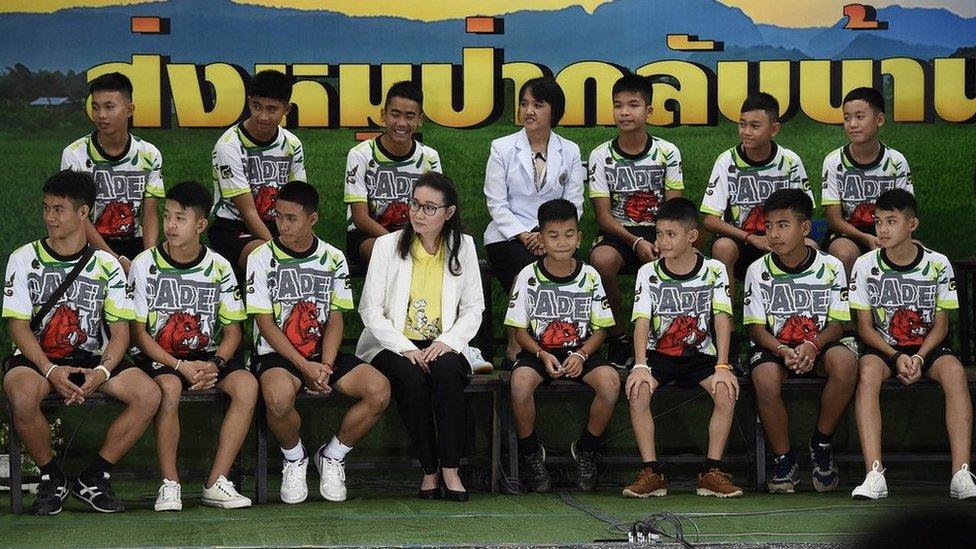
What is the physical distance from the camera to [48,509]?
4699 millimetres

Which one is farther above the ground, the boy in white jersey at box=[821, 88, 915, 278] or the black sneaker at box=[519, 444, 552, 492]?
the boy in white jersey at box=[821, 88, 915, 278]

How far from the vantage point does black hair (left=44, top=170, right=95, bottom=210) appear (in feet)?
15.9

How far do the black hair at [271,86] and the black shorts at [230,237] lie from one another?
1.91 feet

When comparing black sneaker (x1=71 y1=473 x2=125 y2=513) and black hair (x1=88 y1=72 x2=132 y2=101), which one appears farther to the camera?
black hair (x1=88 y1=72 x2=132 y2=101)

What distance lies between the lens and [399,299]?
16.8ft

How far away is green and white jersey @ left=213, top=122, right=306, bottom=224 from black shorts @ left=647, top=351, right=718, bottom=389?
71.8 inches

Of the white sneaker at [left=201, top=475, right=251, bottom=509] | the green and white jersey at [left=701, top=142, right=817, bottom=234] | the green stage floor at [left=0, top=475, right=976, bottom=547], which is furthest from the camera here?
the green and white jersey at [left=701, top=142, right=817, bottom=234]

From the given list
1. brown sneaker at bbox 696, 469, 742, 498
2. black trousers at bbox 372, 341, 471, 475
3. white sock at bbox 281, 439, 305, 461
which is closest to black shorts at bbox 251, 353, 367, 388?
black trousers at bbox 372, 341, 471, 475

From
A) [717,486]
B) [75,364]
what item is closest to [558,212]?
[717,486]

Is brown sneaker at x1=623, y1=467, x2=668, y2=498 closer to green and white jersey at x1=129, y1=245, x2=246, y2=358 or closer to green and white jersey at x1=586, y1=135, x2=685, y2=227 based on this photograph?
green and white jersey at x1=586, y1=135, x2=685, y2=227

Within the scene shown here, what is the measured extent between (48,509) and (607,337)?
2.49 m

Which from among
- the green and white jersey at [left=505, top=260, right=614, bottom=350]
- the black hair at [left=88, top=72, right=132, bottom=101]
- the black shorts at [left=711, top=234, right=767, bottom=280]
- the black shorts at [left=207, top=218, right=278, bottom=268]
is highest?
the black hair at [left=88, top=72, right=132, bottom=101]

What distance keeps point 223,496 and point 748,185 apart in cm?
273

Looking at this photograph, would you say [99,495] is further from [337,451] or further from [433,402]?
[433,402]
